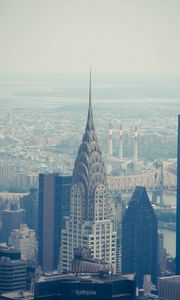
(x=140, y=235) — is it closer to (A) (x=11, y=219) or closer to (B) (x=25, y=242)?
(B) (x=25, y=242)

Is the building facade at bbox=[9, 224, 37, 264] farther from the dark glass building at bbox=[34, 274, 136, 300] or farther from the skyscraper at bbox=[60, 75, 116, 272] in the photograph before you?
the dark glass building at bbox=[34, 274, 136, 300]

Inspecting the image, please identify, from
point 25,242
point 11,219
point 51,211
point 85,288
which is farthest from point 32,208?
point 85,288

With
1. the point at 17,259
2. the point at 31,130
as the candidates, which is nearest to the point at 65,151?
the point at 31,130

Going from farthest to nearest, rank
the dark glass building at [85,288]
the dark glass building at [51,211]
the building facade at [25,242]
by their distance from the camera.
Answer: the dark glass building at [51,211]
the building facade at [25,242]
the dark glass building at [85,288]

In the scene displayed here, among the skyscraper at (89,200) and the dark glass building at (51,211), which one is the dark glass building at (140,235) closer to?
the skyscraper at (89,200)

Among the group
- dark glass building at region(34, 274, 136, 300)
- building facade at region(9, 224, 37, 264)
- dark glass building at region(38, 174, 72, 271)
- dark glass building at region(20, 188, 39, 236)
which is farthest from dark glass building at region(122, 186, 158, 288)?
dark glass building at region(34, 274, 136, 300)

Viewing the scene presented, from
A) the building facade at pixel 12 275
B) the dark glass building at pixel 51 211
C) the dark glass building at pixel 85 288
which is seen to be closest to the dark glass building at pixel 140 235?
the dark glass building at pixel 51 211
